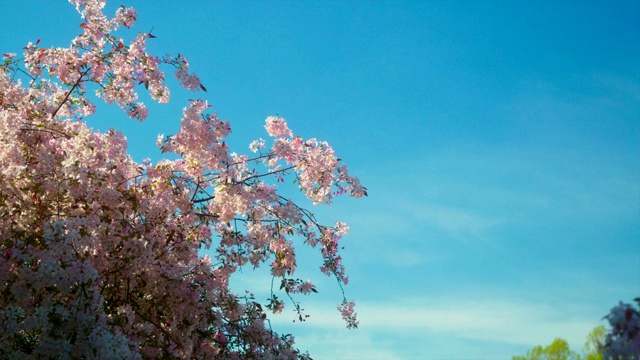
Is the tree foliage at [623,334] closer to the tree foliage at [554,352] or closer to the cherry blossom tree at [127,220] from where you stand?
the cherry blossom tree at [127,220]

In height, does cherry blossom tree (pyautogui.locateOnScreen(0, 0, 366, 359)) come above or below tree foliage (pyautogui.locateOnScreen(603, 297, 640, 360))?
above

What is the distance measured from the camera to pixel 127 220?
283 inches

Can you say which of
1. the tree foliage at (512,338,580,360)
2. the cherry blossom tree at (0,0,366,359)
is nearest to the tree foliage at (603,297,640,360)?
the cherry blossom tree at (0,0,366,359)

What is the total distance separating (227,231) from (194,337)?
64.8 inches

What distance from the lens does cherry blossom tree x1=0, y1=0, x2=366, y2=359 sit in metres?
6.04

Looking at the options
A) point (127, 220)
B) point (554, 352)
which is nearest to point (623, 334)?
point (127, 220)

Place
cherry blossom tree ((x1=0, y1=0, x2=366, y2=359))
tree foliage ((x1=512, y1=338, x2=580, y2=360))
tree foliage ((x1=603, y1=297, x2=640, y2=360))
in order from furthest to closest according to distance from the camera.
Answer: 1. tree foliage ((x1=512, y1=338, x2=580, y2=360))
2. cherry blossom tree ((x1=0, y1=0, x2=366, y2=359))
3. tree foliage ((x1=603, y1=297, x2=640, y2=360))

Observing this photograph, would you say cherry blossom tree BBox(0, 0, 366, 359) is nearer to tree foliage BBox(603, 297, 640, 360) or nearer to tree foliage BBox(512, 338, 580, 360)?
tree foliage BBox(603, 297, 640, 360)

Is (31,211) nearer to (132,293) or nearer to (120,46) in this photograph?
(132,293)

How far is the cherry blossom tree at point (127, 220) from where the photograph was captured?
6039mm

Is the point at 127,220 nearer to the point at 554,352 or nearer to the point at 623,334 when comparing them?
the point at 623,334

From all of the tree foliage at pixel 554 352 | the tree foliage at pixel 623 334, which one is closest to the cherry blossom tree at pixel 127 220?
the tree foliage at pixel 623 334

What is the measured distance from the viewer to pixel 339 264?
918 centimetres

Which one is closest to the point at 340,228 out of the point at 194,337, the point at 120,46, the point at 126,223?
the point at 194,337
